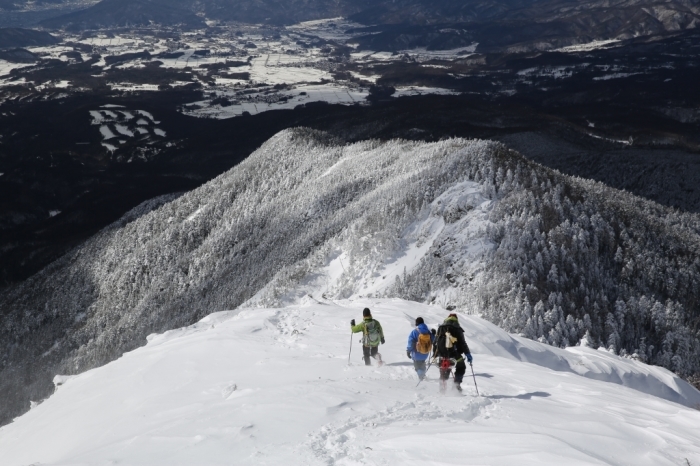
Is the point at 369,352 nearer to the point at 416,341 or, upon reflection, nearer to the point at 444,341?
the point at 416,341

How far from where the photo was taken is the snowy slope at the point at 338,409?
13273mm

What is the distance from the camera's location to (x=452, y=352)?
59.5ft

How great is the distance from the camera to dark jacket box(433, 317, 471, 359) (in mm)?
18141

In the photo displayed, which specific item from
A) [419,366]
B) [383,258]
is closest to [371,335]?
[419,366]

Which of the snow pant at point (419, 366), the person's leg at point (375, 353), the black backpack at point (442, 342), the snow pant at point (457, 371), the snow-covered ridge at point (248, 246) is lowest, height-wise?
the snow-covered ridge at point (248, 246)

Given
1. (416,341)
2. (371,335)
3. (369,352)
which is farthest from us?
(369,352)

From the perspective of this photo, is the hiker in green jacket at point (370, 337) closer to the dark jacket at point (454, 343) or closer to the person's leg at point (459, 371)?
the dark jacket at point (454, 343)

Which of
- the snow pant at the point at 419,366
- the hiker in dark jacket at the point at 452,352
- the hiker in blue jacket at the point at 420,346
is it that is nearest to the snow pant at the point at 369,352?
the hiker in blue jacket at the point at 420,346

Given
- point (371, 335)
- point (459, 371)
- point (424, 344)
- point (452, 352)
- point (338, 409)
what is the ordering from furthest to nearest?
1. point (371, 335)
2. point (424, 344)
3. point (452, 352)
4. point (459, 371)
5. point (338, 409)

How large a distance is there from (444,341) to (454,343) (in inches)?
14.3

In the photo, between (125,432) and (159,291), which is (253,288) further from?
(125,432)

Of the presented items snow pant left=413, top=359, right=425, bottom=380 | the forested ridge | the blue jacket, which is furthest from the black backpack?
the forested ridge

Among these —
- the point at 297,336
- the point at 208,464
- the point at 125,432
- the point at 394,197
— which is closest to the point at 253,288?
the point at 394,197

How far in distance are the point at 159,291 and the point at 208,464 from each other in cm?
6712
